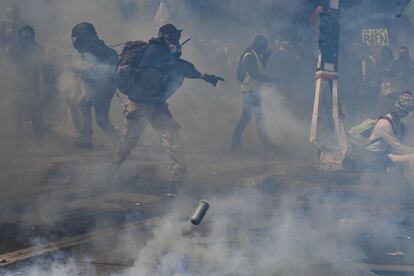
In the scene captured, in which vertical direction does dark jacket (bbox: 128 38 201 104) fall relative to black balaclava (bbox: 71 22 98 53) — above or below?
below

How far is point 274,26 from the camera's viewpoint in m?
14.1

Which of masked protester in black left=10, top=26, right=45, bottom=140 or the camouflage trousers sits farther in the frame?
masked protester in black left=10, top=26, right=45, bottom=140

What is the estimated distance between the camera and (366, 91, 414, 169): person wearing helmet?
8008mm

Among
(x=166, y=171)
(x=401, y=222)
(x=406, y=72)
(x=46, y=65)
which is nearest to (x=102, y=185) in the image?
(x=166, y=171)

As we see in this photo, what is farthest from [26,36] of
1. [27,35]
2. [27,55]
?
[27,55]

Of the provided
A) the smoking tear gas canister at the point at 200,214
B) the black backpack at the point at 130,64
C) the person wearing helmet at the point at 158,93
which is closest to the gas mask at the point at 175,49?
the person wearing helmet at the point at 158,93

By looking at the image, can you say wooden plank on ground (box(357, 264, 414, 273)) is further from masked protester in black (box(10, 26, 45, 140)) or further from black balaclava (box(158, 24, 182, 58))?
masked protester in black (box(10, 26, 45, 140))

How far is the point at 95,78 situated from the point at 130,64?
9.19 ft

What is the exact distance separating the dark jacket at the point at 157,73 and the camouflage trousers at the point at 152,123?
0.10 meters

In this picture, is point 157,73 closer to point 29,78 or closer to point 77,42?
point 77,42

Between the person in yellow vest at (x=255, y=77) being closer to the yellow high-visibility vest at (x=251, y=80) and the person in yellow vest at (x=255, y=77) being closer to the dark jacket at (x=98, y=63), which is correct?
the yellow high-visibility vest at (x=251, y=80)

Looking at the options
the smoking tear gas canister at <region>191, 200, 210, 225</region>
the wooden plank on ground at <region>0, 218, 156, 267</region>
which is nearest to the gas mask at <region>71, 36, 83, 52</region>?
the wooden plank on ground at <region>0, 218, 156, 267</region>

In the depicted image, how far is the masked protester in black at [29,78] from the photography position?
11.4m

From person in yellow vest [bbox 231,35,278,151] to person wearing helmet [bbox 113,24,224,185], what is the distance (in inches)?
104
